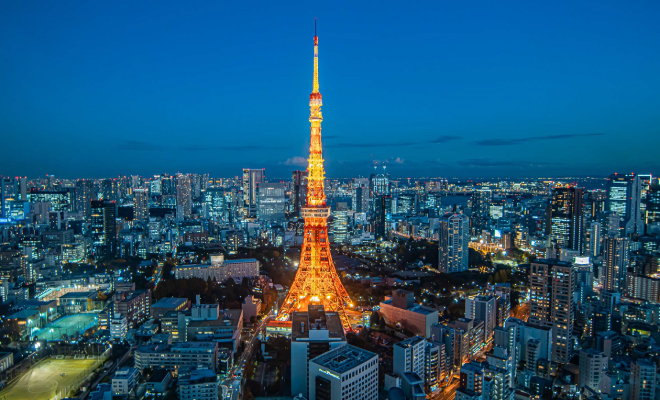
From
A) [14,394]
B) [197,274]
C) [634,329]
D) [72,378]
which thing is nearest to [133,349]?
[72,378]

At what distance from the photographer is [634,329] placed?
10188 mm

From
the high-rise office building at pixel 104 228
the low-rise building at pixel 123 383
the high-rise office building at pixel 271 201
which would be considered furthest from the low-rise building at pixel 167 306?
the high-rise office building at pixel 271 201

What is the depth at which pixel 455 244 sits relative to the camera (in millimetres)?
16797

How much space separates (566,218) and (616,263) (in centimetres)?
562

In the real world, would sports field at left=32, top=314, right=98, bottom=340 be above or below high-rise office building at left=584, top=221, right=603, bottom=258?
below

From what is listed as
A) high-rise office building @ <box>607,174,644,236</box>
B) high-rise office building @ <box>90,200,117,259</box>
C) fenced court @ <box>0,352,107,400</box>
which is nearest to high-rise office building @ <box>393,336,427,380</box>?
fenced court @ <box>0,352,107,400</box>

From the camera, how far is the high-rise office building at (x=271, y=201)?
31.9 m

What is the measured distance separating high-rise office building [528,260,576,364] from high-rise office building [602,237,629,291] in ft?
16.9

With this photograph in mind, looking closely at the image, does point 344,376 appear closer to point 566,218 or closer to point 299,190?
point 566,218

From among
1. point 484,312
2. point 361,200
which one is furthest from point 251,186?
point 484,312

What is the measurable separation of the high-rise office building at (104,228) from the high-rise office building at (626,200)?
21709 mm

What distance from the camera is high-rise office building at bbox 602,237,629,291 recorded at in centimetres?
1409

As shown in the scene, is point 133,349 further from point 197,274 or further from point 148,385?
point 197,274

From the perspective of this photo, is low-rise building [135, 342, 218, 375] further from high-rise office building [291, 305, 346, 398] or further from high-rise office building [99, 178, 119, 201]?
high-rise office building [99, 178, 119, 201]
